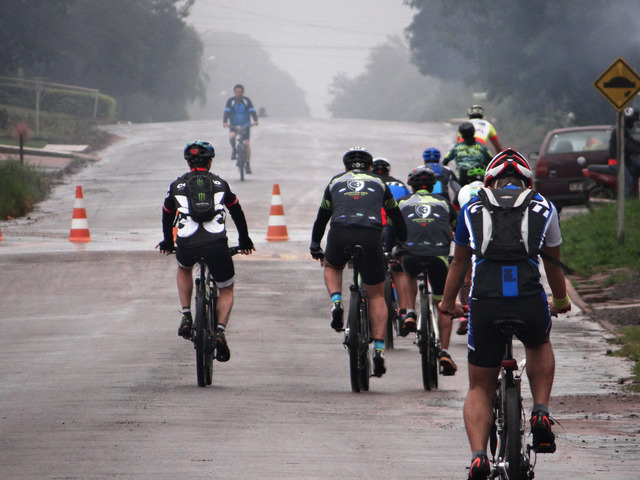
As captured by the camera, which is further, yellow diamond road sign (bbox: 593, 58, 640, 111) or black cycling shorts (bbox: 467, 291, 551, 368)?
yellow diamond road sign (bbox: 593, 58, 640, 111)

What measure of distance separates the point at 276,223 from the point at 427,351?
11.2m

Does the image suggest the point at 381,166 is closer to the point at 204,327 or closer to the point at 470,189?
the point at 470,189

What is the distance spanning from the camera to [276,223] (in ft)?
70.8

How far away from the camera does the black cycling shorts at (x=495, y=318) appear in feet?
20.2

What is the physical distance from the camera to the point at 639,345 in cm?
1296

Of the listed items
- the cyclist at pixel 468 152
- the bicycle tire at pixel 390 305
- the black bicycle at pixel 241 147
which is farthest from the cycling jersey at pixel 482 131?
the black bicycle at pixel 241 147

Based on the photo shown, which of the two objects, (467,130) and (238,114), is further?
(238,114)

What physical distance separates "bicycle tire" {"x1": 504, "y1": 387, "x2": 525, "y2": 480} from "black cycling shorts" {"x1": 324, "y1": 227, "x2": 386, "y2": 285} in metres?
4.35

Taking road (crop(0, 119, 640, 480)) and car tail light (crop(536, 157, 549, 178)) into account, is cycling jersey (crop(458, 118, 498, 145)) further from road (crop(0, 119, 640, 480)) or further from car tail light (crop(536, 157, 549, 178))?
car tail light (crop(536, 157, 549, 178))

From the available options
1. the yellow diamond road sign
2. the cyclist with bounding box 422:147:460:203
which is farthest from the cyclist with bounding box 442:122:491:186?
the yellow diamond road sign

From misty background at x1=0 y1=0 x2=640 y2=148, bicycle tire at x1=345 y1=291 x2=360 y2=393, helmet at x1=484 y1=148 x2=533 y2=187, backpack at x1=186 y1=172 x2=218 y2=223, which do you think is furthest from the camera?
misty background at x1=0 y1=0 x2=640 y2=148

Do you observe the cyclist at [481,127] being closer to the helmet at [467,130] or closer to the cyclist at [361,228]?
the helmet at [467,130]

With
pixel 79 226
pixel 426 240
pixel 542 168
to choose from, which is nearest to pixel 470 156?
pixel 426 240

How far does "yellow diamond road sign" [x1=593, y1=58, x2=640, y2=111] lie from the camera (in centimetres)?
1894
